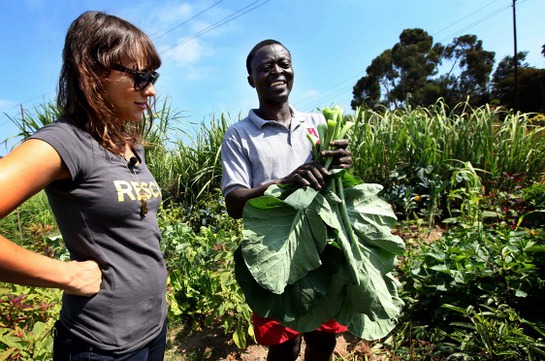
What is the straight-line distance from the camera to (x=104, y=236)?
1083 mm

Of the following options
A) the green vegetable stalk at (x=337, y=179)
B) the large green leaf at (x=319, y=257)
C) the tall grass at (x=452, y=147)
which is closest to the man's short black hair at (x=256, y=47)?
the green vegetable stalk at (x=337, y=179)

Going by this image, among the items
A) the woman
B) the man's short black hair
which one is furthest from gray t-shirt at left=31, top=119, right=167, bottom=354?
the man's short black hair

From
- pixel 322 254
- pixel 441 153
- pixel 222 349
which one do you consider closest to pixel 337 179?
pixel 322 254

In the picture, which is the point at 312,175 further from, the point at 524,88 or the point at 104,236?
the point at 524,88

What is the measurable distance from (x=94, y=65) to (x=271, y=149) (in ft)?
2.81

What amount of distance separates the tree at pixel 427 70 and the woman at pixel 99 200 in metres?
26.3

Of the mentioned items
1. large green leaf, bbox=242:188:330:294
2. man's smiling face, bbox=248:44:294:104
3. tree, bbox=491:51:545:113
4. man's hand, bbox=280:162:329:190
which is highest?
man's smiling face, bbox=248:44:294:104

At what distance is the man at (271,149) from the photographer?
1.69 m

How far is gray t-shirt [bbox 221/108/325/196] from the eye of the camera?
1684mm

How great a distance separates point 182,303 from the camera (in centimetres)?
268

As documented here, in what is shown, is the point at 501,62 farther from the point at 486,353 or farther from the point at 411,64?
the point at 486,353

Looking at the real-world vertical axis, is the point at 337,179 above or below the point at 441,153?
above

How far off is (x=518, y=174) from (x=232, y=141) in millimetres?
3269

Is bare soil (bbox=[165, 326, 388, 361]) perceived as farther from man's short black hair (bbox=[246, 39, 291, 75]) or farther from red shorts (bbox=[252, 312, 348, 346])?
man's short black hair (bbox=[246, 39, 291, 75])
